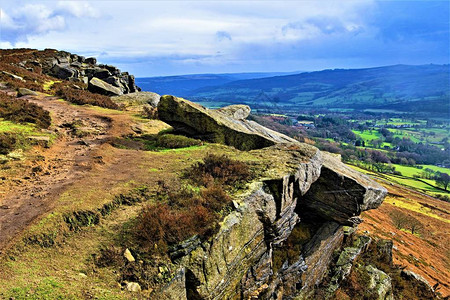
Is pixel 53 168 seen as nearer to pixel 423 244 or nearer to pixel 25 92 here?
pixel 25 92

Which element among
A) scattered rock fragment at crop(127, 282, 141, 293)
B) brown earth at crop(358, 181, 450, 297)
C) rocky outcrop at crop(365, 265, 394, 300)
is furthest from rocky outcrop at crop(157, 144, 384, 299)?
brown earth at crop(358, 181, 450, 297)

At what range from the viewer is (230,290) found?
36.2 ft

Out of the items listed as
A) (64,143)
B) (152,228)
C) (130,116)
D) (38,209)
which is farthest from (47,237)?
(130,116)

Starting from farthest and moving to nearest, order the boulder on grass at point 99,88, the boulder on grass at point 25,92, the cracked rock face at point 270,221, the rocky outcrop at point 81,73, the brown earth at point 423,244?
the rocky outcrop at point 81,73 → the boulder on grass at point 99,88 → the brown earth at point 423,244 → the boulder on grass at point 25,92 → the cracked rock face at point 270,221

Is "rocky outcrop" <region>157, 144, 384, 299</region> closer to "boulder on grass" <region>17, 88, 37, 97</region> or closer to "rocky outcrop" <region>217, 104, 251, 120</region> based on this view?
"rocky outcrop" <region>217, 104, 251, 120</region>

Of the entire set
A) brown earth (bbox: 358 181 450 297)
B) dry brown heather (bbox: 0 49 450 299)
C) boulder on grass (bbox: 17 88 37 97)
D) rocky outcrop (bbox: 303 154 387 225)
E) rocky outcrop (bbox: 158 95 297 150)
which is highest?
boulder on grass (bbox: 17 88 37 97)

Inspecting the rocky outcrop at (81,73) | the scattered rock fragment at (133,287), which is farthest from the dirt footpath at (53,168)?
the rocky outcrop at (81,73)

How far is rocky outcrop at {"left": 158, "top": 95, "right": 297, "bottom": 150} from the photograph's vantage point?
19.9m

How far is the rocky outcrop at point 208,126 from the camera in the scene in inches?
782

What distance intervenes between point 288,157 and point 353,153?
170 m

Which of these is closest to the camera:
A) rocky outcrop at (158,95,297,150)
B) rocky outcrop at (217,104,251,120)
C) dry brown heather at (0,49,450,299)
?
dry brown heather at (0,49,450,299)

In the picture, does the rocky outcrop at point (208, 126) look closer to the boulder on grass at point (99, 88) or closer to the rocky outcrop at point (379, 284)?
the rocky outcrop at point (379, 284)

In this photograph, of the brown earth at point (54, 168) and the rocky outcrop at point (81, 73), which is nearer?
the brown earth at point (54, 168)

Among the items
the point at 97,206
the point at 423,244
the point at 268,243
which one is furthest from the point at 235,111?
the point at 423,244
